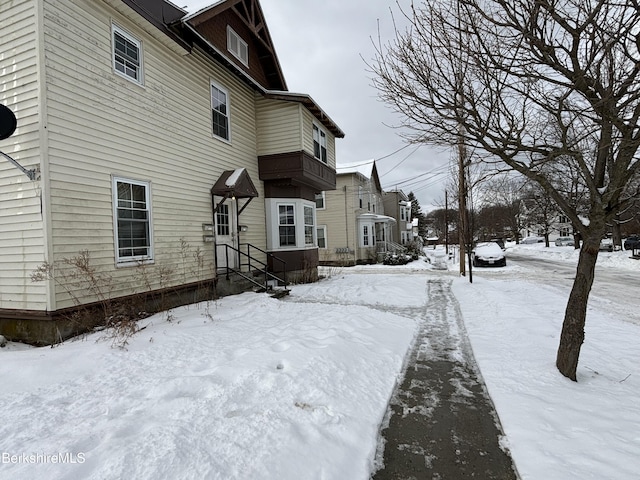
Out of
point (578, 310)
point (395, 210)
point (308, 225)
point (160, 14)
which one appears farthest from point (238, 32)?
point (395, 210)

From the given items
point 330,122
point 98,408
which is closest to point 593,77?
point 98,408

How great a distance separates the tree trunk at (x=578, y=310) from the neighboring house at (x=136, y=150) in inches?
288

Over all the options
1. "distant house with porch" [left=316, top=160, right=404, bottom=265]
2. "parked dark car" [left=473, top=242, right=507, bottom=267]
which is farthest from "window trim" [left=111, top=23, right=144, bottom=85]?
"parked dark car" [left=473, top=242, right=507, bottom=267]

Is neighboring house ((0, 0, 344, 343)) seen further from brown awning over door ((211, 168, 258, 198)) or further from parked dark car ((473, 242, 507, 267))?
parked dark car ((473, 242, 507, 267))

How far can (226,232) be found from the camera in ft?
33.9

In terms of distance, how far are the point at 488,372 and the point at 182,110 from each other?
877cm

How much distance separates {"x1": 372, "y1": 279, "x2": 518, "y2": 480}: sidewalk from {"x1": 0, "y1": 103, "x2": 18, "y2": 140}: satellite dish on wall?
6.81 m

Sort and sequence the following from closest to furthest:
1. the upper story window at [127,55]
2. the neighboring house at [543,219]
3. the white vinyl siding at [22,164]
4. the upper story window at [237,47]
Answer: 1. the white vinyl siding at [22,164]
2. the upper story window at [127,55]
3. the upper story window at [237,47]
4. the neighboring house at [543,219]

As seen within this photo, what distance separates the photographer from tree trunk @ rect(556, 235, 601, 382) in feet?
14.3

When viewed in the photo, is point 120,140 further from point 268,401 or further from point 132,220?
point 268,401

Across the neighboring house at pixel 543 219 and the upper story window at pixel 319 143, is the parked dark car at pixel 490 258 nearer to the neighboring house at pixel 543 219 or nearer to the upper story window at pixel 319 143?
the upper story window at pixel 319 143

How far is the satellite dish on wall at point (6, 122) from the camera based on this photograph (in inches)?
200

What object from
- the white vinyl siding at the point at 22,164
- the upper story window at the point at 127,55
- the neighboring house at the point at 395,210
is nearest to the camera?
the white vinyl siding at the point at 22,164

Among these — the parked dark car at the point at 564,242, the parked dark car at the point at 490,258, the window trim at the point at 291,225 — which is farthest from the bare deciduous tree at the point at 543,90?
the parked dark car at the point at 564,242
